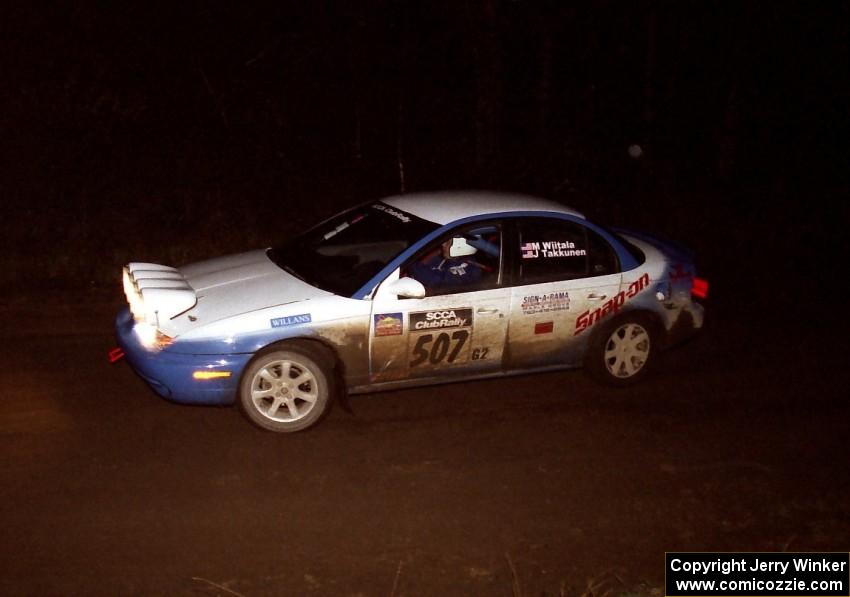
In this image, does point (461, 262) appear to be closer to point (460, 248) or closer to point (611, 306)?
point (460, 248)

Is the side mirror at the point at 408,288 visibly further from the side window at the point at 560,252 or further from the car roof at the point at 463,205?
the side window at the point at 560,252

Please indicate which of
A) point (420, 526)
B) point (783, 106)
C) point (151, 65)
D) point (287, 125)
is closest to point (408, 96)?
point (287, 125)

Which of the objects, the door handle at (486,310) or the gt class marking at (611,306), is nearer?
the door handle at (486,310)

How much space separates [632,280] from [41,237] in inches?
303

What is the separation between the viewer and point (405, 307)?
6.74 metres

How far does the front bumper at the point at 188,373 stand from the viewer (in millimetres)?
6379

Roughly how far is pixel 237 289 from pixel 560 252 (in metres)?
2.47

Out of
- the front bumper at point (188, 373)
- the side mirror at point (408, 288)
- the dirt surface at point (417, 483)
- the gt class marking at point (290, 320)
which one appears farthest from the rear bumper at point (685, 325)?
the front bumper at point (188, 373)

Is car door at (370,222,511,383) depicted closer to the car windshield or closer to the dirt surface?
the car windshield

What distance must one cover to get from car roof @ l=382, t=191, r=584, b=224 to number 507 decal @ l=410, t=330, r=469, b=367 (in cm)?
87

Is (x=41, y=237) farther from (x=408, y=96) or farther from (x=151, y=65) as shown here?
(x=408, y=96)

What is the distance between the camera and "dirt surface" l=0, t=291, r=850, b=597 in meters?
5.06

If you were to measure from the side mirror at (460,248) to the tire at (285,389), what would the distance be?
144 centimetres

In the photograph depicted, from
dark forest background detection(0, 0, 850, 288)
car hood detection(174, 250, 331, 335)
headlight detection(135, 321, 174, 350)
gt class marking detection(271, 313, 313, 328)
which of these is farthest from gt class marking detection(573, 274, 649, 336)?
dark forest background detection(0, 0, 850, 288)
